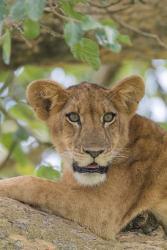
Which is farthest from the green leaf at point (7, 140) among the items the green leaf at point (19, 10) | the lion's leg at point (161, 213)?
the green leaf at point (19, 10)

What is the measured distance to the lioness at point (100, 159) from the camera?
18.4ft

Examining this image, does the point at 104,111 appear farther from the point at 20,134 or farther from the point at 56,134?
the point at 20,134

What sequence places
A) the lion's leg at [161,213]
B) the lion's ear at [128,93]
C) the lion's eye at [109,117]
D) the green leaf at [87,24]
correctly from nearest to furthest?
the green leaf at [87,24], the lion's leg at [161,213], the lion's eye at [109,117], the lion's ear at [128,93]

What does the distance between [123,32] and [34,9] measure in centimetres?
328

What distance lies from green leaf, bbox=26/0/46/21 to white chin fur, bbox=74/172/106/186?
1293mm

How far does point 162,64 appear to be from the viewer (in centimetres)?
1110

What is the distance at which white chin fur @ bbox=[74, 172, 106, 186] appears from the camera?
221 inches

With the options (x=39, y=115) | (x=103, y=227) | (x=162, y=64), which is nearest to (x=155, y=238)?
(x=103, y=227)

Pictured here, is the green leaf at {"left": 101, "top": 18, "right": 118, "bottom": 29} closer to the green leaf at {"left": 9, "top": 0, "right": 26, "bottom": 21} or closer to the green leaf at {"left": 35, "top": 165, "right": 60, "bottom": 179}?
the green leaf at {"left": 35, "top": 165, "right": 60, "bottom": 179}

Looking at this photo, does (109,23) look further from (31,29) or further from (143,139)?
(143,139)

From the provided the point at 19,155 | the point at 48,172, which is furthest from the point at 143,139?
the point at 19,155

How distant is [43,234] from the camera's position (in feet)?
16.4

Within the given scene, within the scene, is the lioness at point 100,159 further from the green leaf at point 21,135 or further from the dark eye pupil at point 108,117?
the green leaf at point 21,135

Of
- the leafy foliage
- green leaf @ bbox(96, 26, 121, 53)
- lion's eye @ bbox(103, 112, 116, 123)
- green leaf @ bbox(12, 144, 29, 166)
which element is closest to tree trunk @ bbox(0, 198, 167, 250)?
lion's eye @ bbox(103, 112, 116, 123)
